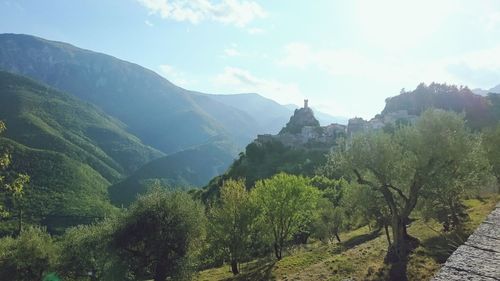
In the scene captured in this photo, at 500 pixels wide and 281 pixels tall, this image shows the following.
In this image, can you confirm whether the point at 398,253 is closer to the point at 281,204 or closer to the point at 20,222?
the point at 281,204

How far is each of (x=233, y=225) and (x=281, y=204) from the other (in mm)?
7731

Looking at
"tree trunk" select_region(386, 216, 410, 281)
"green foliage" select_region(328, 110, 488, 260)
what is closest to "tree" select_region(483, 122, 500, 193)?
"green foliage" select_region(328, 110, 488, 260)

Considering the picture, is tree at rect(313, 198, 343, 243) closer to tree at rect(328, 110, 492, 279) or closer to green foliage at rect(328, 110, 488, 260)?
tree at rect(328, 110, 492, 279)

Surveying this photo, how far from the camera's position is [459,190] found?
118 feet

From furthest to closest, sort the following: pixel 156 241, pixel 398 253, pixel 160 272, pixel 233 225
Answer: pixel 233 225
pixel 160 272
pixel 156 241
pixel 398 253

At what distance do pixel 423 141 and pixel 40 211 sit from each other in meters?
168

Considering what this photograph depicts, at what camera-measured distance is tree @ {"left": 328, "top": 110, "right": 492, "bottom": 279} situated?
102 feet

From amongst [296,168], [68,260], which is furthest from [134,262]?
[296,168]

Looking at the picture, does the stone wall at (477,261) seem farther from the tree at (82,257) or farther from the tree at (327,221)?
the tree at (82,257)

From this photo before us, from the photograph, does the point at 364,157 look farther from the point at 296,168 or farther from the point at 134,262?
the point at 296,168

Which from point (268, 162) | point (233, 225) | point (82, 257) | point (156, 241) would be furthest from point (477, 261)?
point (268, 162)

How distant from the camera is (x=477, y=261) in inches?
536

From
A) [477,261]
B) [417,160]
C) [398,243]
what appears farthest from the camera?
[398,243]

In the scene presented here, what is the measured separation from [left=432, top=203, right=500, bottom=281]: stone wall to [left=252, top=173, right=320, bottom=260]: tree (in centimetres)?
3909
